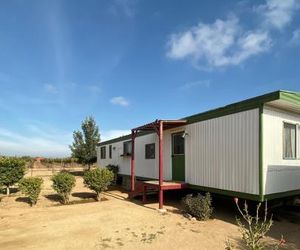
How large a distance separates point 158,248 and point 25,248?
277 centimetres

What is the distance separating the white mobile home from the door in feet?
0.13

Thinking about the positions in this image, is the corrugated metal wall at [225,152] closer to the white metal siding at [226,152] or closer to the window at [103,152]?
the white metal siding at [226,152]

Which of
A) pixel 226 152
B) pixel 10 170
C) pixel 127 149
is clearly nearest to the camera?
pixel 226 152

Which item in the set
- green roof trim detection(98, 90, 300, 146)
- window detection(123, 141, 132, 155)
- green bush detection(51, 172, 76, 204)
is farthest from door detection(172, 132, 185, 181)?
window detection(123, 141, 132, 155)

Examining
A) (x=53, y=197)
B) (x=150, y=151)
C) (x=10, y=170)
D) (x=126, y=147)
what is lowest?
(x=53, y=197)

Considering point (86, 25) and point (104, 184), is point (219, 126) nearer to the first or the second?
point (104, 184)

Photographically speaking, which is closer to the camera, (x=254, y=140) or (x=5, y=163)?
(x=254, y=140)

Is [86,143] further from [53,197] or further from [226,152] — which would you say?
[226,152]

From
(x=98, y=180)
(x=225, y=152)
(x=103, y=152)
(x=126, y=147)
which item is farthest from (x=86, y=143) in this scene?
(x=225, y=152)

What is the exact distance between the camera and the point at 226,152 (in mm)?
9438

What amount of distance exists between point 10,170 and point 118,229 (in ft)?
33.3

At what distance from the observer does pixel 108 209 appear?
10.9 metres

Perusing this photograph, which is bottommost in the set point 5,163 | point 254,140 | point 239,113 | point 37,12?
point 5,163

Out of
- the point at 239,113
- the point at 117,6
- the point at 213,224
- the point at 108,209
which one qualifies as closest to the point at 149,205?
the point at 108,209
